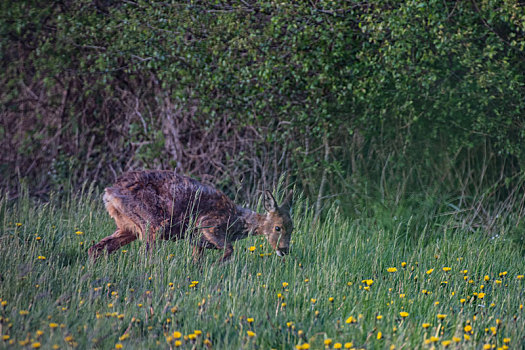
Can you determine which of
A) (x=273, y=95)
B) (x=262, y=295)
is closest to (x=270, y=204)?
(x=262, y=295)

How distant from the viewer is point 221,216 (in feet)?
21.0

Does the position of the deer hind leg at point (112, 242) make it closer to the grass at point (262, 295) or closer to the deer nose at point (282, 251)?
the grass at point (262, 295)

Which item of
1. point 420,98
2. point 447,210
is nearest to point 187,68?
point 420,98

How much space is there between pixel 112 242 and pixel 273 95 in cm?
329

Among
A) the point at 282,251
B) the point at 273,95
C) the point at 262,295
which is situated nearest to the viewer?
the point at 262,295

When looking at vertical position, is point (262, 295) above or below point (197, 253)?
above

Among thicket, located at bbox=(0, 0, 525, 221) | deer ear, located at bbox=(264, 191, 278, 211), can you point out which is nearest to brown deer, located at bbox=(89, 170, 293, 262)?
deer ear, located at bbox=(264, 191, 278, 211)

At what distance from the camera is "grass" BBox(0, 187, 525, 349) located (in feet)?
14.2

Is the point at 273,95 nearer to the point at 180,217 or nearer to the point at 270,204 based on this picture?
the point at 270,204

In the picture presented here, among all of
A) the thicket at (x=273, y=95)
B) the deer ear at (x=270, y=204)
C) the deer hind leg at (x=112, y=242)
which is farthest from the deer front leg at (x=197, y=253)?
the thicket at (x=273, y=95)

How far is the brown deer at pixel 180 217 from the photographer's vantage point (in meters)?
6.10

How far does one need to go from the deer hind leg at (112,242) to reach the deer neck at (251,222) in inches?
43.0

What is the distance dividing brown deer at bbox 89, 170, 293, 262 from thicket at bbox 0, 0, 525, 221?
228 centimetres

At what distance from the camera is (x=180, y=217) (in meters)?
6.23
